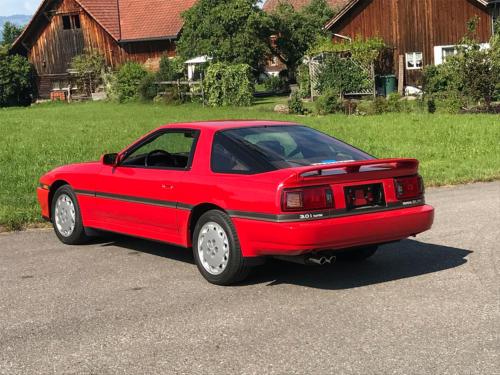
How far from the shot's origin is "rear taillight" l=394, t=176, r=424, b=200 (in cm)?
673

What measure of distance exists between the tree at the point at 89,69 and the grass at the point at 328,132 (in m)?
24.5

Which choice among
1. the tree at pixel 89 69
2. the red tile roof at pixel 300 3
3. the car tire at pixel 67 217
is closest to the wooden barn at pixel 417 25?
the tree at pixel 89 69

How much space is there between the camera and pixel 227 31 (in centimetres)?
4394

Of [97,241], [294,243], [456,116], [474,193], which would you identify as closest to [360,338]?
[294,243]

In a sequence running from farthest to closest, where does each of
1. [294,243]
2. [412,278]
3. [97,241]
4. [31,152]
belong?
[31,152] → [97,241] → [412,278] → [294,243]

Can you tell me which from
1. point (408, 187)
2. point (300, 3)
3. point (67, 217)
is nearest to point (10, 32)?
point (300, 3)

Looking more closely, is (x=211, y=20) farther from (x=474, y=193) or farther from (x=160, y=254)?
(x=160, y=254)

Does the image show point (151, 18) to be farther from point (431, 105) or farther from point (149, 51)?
point (431, 105)

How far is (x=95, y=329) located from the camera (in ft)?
18.2

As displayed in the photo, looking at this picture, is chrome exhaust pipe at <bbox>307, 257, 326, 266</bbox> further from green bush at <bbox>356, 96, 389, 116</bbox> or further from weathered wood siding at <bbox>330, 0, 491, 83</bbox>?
weathered wood siding at <bbox>330, 0, 491, 83</bbox>

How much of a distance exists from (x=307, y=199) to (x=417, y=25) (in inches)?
1467

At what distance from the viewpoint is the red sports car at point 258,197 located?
6.22 m

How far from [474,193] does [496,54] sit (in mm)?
17641

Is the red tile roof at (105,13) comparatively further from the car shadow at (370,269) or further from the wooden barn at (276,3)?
the car shadow at (370,269)
